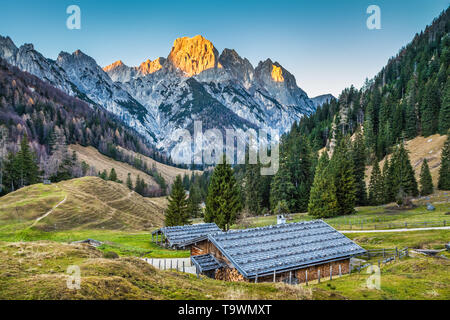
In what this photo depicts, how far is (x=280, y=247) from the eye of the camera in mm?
20984

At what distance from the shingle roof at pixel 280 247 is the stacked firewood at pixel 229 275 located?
60.8 inches

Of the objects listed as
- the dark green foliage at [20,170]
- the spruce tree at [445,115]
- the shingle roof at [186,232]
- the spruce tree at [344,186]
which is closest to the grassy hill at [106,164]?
the dark green foliage at [20,170]

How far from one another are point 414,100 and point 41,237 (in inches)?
5066

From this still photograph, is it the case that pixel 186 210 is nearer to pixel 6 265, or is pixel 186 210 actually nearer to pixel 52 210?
pixel 52 210

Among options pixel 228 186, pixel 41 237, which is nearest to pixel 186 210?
pixel 228 186

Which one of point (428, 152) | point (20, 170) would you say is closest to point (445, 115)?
point (428, 152)

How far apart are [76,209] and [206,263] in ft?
176

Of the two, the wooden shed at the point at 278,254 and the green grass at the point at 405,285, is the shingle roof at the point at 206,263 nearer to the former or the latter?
the wooden shed at the point at 278,254

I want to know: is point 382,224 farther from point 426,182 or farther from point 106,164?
point 106,164

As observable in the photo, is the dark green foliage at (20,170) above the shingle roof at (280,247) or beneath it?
above

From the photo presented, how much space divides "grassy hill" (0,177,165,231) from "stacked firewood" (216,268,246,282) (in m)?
44.7

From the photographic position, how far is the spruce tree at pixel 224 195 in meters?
45.2

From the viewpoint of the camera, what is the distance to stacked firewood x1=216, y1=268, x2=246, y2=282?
19.5 m

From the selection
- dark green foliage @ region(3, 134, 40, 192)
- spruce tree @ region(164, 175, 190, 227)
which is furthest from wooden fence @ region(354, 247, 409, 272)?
dark green foliage @ region(3, 134, 40, 192)
